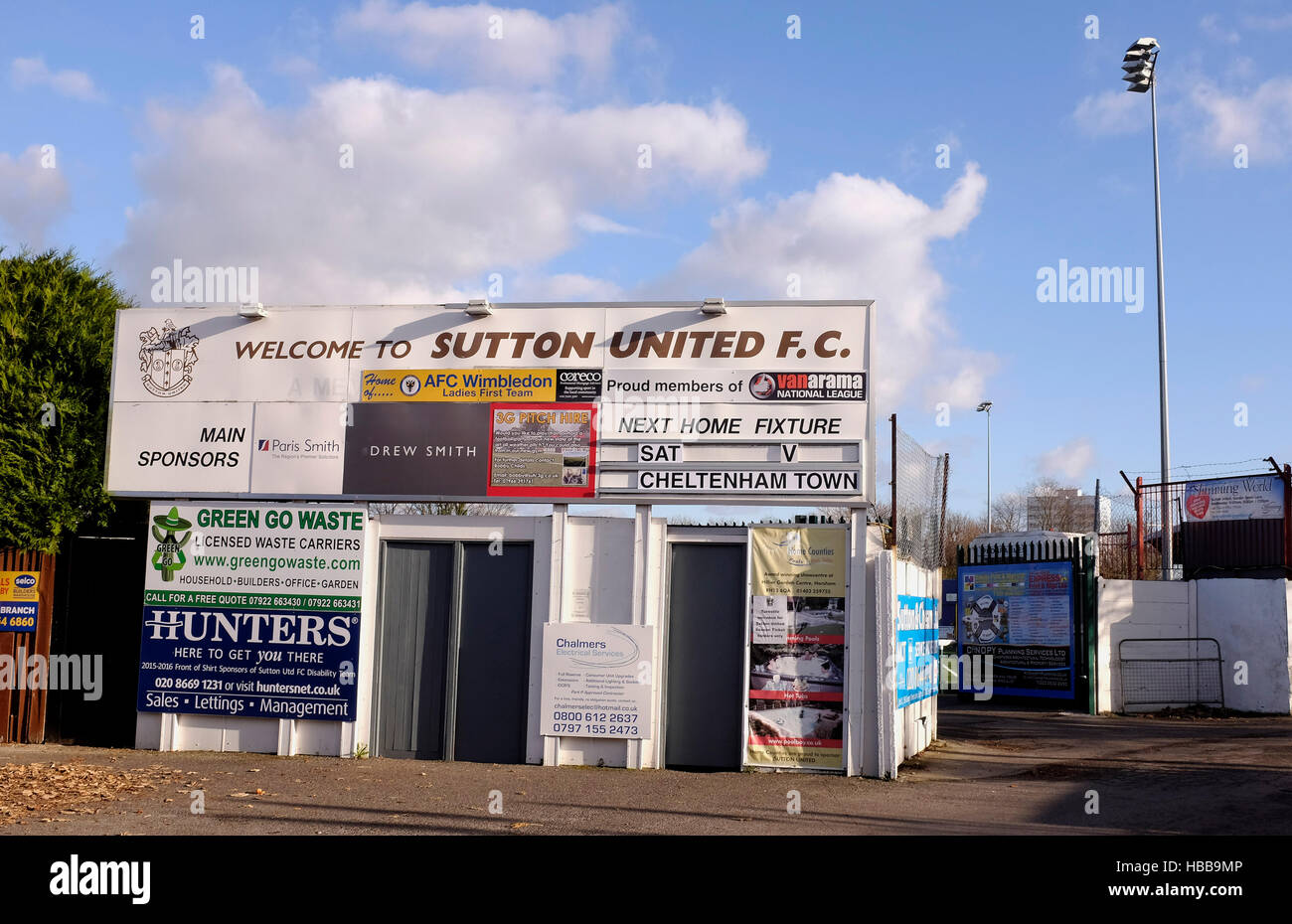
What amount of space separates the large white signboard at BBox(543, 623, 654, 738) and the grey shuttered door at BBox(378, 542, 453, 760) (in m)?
1.34

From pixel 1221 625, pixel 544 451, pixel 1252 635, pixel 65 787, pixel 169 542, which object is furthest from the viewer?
pixel 1221 625

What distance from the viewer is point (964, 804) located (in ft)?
35.9

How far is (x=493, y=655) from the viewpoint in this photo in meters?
13.5

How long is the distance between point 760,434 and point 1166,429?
53.9 ft

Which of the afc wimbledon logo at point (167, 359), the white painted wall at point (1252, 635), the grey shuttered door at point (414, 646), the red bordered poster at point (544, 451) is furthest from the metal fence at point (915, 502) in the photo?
the afc wimbledon logo at point (167, 359)

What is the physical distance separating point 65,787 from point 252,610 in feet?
10.8

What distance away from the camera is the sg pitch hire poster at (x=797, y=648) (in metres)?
12.8

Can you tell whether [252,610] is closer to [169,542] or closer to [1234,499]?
[169,542]

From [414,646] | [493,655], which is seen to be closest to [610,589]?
[493,655]

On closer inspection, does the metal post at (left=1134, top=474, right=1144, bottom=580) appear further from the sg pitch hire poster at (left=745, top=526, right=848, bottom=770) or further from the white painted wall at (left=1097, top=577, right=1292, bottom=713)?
the sg pitch hire poster at (left=745, top=526, right=848, bottom=770)

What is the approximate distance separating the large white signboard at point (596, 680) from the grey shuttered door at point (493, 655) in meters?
0.42

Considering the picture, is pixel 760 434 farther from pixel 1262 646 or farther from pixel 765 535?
pixel 1262 646

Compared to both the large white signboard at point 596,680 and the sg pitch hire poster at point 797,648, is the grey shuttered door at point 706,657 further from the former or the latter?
the large white signboard at point 596,680
